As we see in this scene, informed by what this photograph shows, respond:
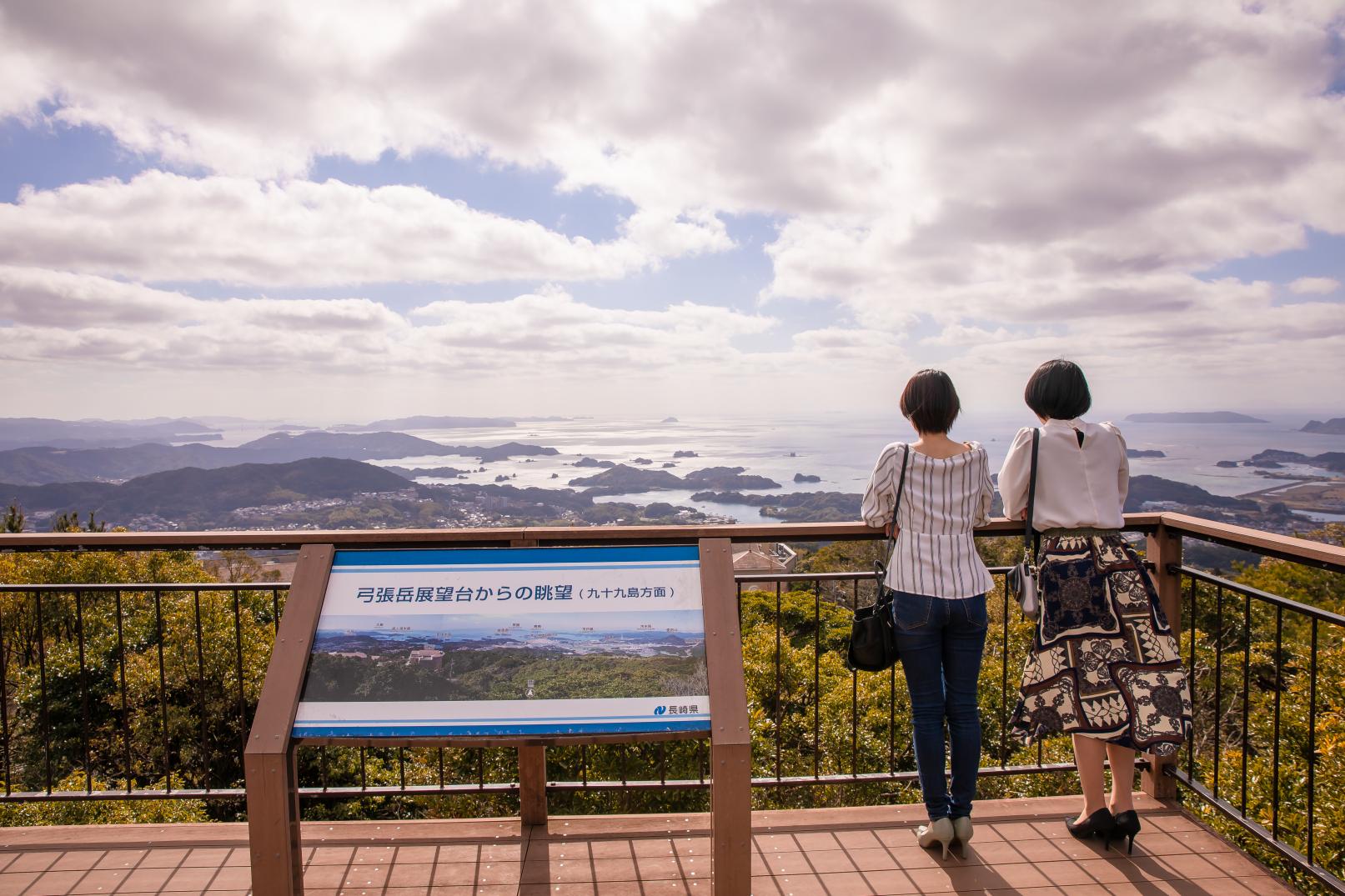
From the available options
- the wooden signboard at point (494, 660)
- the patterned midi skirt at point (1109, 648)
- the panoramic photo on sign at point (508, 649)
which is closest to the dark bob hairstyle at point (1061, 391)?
the patterned midi skirt at point (1109, 648)

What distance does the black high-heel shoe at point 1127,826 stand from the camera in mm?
2461

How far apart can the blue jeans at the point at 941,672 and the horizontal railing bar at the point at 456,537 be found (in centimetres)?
34

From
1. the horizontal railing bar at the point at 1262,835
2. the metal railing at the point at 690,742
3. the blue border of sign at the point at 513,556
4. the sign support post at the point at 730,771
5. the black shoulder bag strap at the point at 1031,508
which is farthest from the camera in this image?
the metal railing at the point at 690,742

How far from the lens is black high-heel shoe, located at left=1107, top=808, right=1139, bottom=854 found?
2.46 m

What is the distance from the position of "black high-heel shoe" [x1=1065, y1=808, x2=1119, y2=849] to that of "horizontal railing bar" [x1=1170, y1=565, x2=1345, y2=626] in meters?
0.91

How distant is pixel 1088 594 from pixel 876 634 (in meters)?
0.72

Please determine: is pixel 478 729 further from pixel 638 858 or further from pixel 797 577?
pixel 797 577

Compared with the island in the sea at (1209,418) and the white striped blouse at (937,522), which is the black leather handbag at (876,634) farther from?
the island in the sea at (1209,418)

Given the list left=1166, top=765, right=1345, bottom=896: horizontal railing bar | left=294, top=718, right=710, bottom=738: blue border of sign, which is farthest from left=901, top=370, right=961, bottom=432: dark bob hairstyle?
left=1166, top=765, right=1345, bottom=896: horizontal railing bar

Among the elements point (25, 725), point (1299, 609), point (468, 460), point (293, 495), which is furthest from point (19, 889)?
point (468, 460)

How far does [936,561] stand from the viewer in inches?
88.0

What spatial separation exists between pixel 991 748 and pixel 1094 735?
18864 mm

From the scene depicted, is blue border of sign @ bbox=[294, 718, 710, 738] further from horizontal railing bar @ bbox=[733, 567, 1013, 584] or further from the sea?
the sea

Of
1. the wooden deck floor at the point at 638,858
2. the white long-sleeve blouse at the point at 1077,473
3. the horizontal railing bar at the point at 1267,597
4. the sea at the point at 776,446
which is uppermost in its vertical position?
the white long-sleeve blouse at the point at 1077,473
